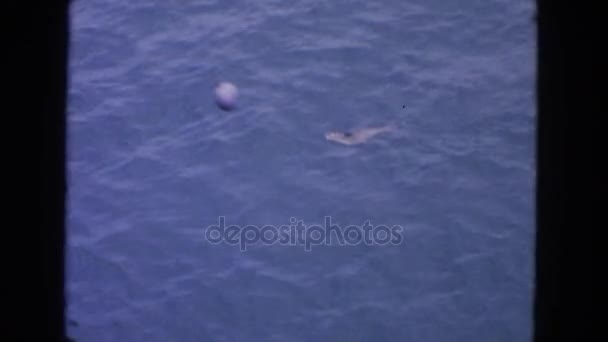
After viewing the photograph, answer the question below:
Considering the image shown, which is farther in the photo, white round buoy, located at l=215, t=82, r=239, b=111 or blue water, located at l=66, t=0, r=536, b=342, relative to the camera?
white round buoy, located at l=215, t=82, r=239, b=111

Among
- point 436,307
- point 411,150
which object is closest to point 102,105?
point 411,150
